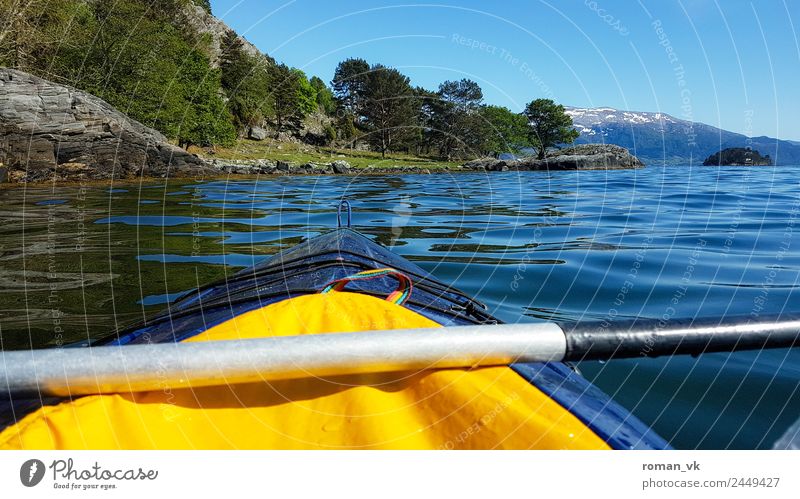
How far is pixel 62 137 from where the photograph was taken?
1459cm

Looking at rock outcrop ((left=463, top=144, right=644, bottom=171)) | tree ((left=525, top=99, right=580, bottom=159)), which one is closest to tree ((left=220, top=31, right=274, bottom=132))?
tree ((left=525, top=99, right=580, bottom=159))

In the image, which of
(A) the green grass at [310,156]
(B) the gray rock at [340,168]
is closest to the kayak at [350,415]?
(A) the green grass at [310,156]

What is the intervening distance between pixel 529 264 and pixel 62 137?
15.4m

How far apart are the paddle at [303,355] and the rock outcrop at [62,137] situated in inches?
569

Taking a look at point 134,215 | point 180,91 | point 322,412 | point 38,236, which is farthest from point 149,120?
point 322,412

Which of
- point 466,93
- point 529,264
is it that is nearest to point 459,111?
point 466,93

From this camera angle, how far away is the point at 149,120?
19.9 metres

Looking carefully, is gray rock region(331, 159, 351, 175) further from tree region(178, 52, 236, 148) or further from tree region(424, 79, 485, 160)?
tree region(424, 79, 485, 160)

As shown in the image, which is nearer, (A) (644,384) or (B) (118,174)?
(A) (644,384)

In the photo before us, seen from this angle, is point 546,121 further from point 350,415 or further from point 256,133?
point 350,415

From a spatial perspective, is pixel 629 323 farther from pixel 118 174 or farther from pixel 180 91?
pixel 180 91

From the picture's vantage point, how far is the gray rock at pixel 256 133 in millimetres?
37000
